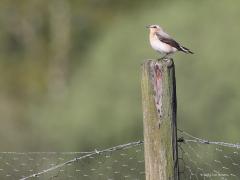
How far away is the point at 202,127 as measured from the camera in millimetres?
23234

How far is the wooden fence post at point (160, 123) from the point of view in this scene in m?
6.71

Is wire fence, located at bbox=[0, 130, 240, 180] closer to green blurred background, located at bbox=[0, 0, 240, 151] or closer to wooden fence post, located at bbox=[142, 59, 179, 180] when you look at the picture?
wooden fence post, located at bbox=[142, 59, 179, 180]

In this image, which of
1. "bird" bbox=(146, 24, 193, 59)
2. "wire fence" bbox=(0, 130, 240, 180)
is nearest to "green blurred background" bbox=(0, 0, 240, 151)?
"wire fence" bbox=(0, 130, 240, 180)

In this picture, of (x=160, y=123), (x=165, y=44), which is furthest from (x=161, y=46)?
(x=160, y=123)

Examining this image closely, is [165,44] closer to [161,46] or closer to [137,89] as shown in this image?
[161,46]

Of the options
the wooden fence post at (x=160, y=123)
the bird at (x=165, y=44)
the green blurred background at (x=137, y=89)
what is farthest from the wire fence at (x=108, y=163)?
the green blurred background at (x=137, y=89)

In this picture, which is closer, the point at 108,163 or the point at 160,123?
the point at 160,123

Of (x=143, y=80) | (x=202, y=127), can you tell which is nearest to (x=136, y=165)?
(x=202, y=127)

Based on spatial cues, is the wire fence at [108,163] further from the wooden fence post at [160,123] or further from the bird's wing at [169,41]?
the bird's wing at [169,41]

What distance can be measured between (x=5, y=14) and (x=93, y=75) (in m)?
21.1

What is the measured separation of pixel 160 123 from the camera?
6723mm

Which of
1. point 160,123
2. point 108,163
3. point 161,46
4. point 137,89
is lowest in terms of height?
point 108,163

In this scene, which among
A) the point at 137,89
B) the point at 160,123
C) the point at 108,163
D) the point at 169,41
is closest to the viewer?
the point at 160,123

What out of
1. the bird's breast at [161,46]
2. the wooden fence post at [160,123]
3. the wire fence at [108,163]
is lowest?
the wire fence at [108,163]
